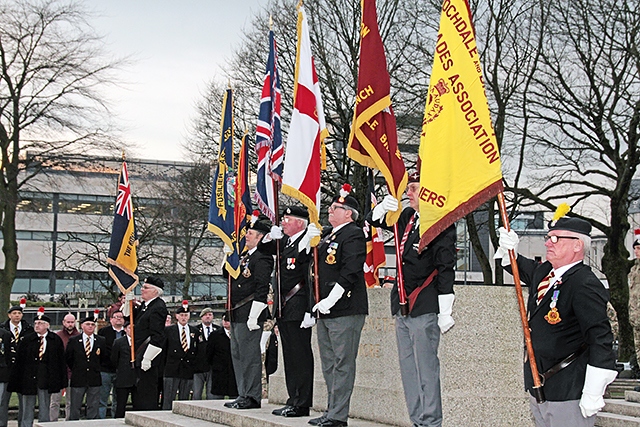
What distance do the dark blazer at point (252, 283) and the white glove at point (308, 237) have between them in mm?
833

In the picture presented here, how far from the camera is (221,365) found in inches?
563

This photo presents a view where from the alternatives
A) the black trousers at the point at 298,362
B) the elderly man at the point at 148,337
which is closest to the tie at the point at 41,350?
the elderly man at the point at 148,337

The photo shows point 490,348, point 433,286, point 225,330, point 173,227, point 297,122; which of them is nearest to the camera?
point 433,286

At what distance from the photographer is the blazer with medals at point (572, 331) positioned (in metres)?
4.90

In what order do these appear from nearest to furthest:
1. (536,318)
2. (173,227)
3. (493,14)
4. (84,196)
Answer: (536,318) < (493,14) < (173,227) < (84,196)

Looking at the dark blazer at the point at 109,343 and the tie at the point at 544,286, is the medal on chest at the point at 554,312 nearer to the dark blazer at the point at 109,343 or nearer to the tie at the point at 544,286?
the tie at the point at 544,286

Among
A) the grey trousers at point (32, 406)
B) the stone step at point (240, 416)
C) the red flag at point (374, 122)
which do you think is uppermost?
the red flag at point (374, 122)

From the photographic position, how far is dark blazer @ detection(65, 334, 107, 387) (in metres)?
13.6

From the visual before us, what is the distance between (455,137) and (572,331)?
1955 mm

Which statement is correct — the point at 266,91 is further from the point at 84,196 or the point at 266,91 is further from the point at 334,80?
the point at 84,196

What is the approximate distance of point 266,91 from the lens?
10.7 metres

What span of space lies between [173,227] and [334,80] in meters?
13.2

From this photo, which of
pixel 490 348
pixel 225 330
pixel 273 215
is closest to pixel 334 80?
pixel 225 330

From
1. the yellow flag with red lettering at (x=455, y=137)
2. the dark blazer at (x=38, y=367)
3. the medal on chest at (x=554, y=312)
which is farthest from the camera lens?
the dark blazer at (x=38, y=367)
